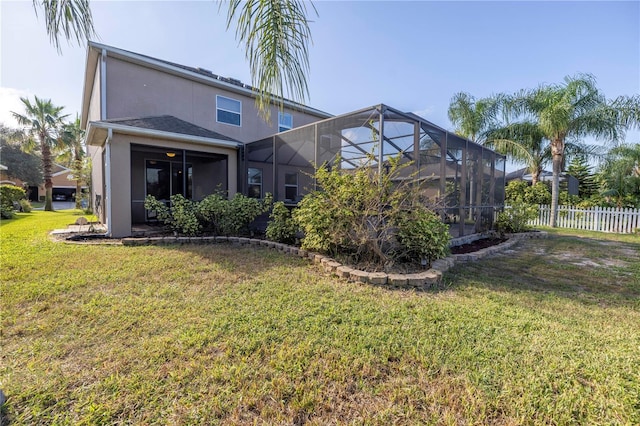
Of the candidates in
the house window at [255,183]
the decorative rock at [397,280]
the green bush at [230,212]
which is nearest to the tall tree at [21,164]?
the house window at [255,183]

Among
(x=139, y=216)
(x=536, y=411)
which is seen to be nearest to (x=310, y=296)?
(x=536, y=411)

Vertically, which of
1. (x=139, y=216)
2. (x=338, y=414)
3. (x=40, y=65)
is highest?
(x=40, y=65)

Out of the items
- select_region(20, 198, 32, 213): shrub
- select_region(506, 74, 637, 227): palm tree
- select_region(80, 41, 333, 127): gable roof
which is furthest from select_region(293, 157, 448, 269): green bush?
select_region(20, 198, 32, 213): shrub

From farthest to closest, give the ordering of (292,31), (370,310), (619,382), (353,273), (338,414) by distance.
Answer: (353,273) → (370,310) → (292,31) → (619,382) → (338,414)

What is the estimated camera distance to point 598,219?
11766mm

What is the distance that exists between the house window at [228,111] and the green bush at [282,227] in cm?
620

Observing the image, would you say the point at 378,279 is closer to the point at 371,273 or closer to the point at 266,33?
Answer: the point at 371,273

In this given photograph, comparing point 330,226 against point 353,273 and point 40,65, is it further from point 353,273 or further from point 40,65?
point 40,65

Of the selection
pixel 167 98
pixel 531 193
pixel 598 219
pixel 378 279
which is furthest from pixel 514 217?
pixel 167 98

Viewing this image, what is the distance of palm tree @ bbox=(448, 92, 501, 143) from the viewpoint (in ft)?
46.7

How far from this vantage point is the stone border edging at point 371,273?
417 centimetres

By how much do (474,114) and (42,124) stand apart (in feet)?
88.0

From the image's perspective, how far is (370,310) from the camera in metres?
3.28

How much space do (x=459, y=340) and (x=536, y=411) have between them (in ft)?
2.67
